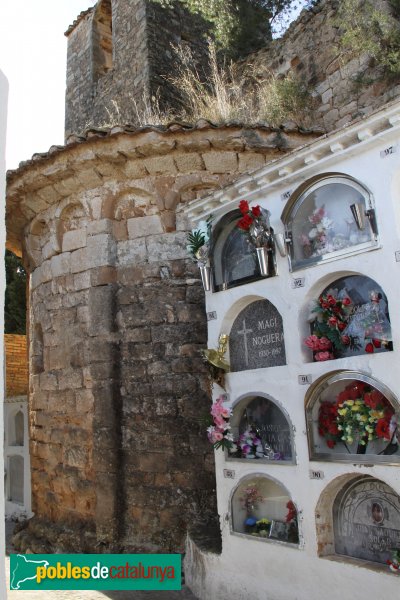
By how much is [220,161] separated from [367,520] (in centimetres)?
362

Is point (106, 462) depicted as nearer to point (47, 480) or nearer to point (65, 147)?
point (47, 480)

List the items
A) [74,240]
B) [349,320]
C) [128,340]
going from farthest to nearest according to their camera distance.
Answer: [74,240]
[128,340]
[349,320]

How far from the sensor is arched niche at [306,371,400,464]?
305cm

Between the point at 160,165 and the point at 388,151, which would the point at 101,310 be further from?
the point at 388,151

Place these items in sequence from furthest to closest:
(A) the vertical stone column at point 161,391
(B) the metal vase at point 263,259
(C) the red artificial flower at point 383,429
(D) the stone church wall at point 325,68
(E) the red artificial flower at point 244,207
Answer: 1. (D) the stone church wall at point 325,68
2. (A) the vertical stone column at point 161,391
3. (E) the red artificial flower at point 244,207
4. (B) the metal vase at point 263,259
5. (C) the red artificial flower at point 383,429

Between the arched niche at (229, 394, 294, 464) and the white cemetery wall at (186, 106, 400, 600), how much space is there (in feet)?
0.17

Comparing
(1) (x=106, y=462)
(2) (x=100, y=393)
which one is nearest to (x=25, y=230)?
(2) (x=100, y=393)

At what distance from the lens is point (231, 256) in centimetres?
415

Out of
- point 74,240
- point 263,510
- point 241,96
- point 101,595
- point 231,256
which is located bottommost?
point 101,595

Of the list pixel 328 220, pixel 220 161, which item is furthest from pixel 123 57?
pixel 328 220

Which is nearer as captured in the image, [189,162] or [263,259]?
[263,259]

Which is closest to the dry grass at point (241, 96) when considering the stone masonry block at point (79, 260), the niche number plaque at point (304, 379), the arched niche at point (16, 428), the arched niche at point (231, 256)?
the stone masonry block at point (79, 260)

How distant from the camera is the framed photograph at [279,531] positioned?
3568 mm

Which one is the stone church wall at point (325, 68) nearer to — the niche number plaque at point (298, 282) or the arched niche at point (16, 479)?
the niche number plaque at point (298, 282)
